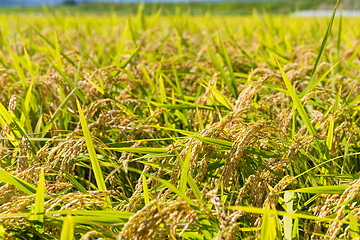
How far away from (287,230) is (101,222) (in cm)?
59

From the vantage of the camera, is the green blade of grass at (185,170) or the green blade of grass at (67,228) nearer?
the green blade of grass at (67,228)

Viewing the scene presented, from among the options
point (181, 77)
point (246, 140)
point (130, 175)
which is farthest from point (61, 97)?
point (246, 140)

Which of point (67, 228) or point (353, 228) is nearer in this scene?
point (67, 228)

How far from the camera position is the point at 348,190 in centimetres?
108

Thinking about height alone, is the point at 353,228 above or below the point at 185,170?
below

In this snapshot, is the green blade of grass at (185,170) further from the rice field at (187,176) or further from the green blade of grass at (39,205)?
the green blade of grass at (39,205)

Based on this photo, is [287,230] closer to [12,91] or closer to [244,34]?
[12,91]

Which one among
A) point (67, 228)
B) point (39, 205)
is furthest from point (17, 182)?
point (67, 228)

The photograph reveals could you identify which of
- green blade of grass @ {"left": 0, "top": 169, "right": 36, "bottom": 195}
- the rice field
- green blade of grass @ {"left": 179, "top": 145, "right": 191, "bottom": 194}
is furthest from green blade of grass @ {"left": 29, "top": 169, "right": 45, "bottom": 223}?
green blade of grass @ {"left": 179, "top": 145, "right": 191, "bottom": 194}

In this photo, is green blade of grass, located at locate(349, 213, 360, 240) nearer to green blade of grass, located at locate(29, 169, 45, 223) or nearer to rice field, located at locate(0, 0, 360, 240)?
rice field, located at locate(0, 0, 360, 240)

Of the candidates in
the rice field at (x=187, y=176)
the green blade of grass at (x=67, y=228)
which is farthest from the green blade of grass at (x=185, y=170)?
the green blade of grass at (x=67, y=228)

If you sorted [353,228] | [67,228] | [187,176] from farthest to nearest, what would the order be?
[187,176]
[353,228]
[67,228]

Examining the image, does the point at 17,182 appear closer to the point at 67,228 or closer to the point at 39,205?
the point at 39,205

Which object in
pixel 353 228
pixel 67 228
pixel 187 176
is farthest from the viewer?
pixel 187 176
